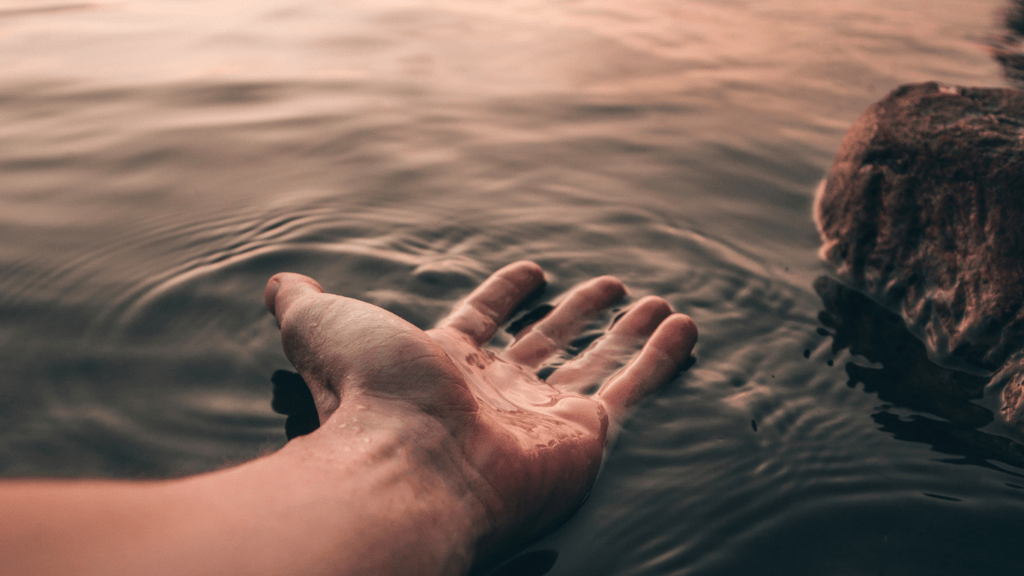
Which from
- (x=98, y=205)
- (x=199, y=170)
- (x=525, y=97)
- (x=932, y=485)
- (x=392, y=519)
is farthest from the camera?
(x=525, y=97)

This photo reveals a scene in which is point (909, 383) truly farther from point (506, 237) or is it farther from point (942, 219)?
point (506, 237)

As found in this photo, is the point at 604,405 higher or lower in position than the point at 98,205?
lower

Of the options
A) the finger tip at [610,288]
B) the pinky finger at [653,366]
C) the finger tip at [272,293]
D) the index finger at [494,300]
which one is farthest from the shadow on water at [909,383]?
the finger tip at [272,293]

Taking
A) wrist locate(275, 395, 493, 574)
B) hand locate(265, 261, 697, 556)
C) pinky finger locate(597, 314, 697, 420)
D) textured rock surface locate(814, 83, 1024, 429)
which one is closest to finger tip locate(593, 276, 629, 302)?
hand locate(265, 261, 697, 556)

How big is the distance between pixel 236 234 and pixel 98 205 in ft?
3.03

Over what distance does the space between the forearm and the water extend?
0.39 metres

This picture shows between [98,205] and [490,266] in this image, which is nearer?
[490,266]

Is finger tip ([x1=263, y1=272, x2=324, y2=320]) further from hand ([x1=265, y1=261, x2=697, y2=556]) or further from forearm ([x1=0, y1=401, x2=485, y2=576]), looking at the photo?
forearm ([x1=0, y1=401, x2=485, y2=576])

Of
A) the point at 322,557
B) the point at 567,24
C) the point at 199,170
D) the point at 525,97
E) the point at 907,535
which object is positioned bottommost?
the point at 907,535

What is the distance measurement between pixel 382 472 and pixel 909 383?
80.4 inches

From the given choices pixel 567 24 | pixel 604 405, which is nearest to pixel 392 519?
pixel 604 405

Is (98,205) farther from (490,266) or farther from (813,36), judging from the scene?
(813,36)

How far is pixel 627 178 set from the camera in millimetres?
4180

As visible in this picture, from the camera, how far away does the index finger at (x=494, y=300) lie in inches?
107
